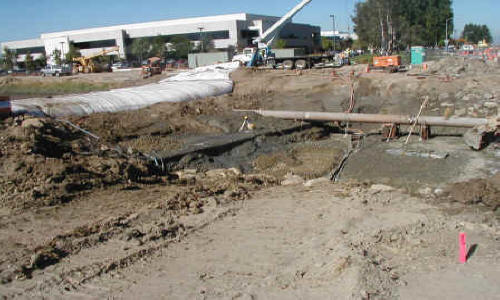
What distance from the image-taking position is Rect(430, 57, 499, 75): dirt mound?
2547 centimetres

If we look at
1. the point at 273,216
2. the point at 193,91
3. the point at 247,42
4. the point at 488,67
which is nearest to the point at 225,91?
the point at 193,91

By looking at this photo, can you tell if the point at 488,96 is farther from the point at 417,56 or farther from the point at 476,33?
the point at 476,33

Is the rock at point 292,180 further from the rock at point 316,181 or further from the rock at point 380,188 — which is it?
the rock at point 380,188

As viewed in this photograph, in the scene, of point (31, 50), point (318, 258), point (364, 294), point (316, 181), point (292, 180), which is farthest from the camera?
point (31, 50)

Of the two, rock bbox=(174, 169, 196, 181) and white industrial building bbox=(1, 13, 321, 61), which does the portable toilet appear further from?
white industrial building bbox=(1, 13, 321, 61)

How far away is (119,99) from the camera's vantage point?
19156 millimetres

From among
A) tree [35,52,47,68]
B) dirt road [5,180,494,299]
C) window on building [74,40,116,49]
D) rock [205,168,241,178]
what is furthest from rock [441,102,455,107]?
tree [35,52,47,68]

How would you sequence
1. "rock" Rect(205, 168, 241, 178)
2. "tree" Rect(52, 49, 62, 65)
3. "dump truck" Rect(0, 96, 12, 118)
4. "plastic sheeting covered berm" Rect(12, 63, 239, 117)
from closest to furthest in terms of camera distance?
1. "rock" Rect(205, 168, 241, 178)
2. "dump truck" Rect(0, 96, 12, 118)
3. "plastic sheeting covered berm" Rect(12, 63, 239, 117)
4. "tree" Rect(52, 49, 62, 65)

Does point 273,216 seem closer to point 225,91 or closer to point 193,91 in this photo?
point 193,91

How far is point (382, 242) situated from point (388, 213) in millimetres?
1615

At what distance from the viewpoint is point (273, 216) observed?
880 cm

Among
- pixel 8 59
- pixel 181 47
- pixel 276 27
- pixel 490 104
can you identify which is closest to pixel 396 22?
pixel 276 27

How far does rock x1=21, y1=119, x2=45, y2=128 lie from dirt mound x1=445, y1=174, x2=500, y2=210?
10352 millimetres

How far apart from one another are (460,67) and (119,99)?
18.3 metres
